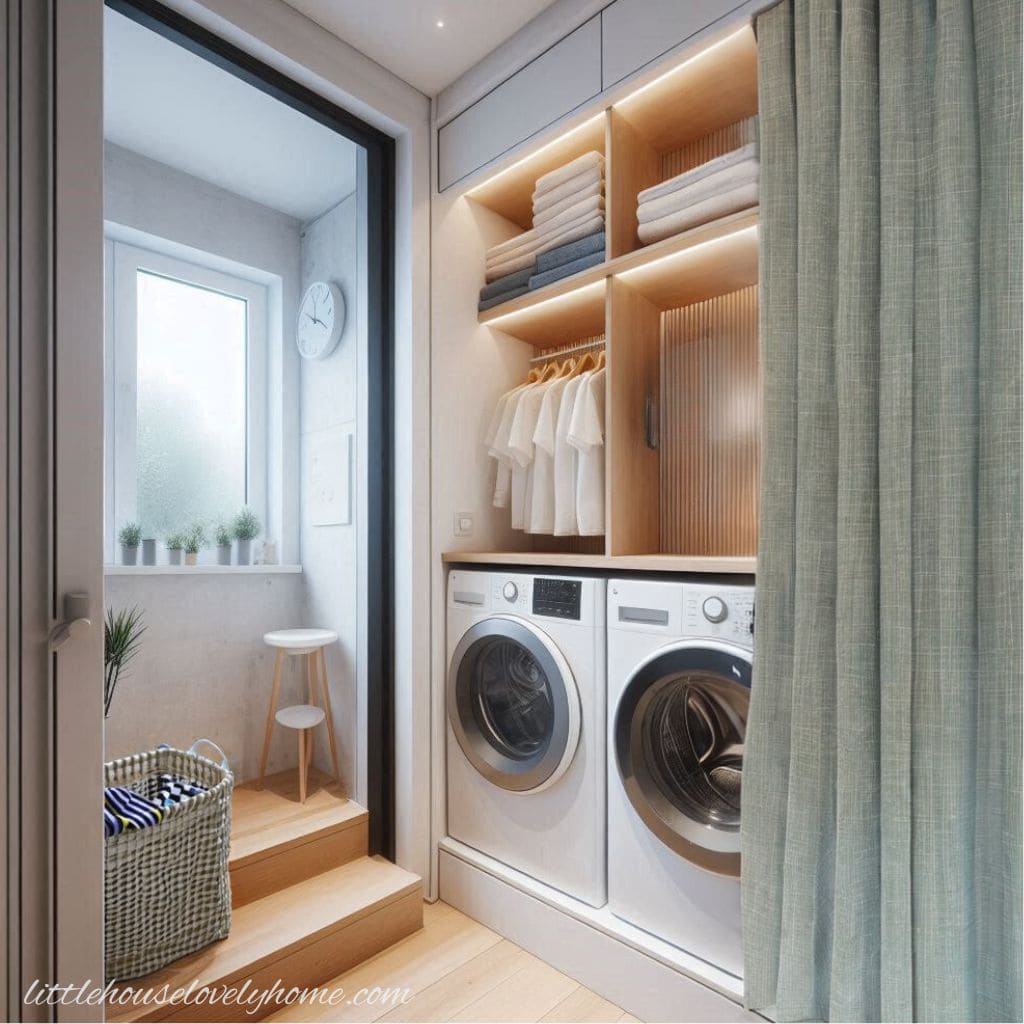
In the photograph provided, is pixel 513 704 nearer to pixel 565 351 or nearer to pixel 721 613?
pixel 721 613

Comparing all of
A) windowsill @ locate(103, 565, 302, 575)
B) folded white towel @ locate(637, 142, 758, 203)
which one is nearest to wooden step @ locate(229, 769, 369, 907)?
windowsill @ locate(103, 565, 302, 575)

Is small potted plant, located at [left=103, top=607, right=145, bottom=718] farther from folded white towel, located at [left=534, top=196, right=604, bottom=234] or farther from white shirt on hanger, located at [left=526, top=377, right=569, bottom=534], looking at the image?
folded white towel, located at [left=534, top=196, right=604, bottom=234]

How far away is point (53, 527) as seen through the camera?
134 cm

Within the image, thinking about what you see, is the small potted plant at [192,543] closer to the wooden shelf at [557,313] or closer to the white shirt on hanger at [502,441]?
the white shirt on hanger at [502,441]

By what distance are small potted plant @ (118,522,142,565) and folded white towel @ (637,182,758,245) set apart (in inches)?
79.2

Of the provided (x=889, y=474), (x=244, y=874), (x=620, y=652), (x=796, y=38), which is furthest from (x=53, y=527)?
(x=796, y=38)

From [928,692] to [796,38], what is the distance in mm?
1314

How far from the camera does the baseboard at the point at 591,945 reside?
147 centimetres

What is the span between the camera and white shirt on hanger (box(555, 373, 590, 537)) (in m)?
2.02

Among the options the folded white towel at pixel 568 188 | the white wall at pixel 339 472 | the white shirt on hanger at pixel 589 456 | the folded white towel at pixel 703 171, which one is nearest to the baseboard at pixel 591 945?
the white wall at pixel 339 472

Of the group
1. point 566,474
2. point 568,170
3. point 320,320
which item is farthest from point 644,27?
point 320,320

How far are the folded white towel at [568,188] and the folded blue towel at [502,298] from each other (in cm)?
24

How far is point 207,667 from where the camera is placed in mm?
2535

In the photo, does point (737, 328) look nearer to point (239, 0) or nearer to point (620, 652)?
point (620, 652)
